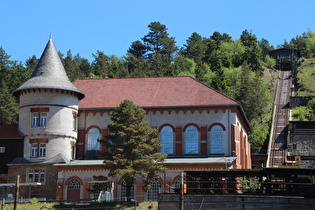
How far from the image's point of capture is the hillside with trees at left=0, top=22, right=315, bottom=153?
78.1 meters

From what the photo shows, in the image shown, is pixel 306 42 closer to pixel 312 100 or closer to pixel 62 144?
pixel 312 100

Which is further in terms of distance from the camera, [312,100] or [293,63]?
[293,63]

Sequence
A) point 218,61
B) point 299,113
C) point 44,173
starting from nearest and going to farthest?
point 44,173 < point 299,113 < point 218,61

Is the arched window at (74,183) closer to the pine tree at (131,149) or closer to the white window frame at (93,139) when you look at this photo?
the white window frame at (93,139)

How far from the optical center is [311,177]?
112 ft

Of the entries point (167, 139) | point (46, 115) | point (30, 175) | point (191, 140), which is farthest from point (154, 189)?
point (46, 115)

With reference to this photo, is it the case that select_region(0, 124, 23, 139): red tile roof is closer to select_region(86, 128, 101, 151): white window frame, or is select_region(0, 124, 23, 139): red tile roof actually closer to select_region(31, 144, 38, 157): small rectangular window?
select_region(31, 144, 38, 157): small rectangular window

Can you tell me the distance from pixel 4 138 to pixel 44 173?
17.3 ft

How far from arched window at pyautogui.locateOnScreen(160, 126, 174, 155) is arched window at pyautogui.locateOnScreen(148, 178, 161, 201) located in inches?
173

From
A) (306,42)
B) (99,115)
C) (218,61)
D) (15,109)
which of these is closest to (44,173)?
(99,115)

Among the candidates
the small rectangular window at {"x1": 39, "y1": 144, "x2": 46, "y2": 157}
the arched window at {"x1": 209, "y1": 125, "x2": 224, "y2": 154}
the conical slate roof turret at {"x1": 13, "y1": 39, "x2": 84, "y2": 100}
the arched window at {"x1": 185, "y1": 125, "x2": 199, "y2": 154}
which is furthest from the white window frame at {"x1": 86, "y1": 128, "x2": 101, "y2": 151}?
the arched window at {"x1": 209, "y1": 125, "x2": 224, "y2": 154}

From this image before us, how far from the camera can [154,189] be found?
48062mm

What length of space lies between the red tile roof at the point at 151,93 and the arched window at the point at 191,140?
2364 millimetres

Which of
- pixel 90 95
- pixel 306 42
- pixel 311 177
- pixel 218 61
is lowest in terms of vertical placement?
pixel 311 177
